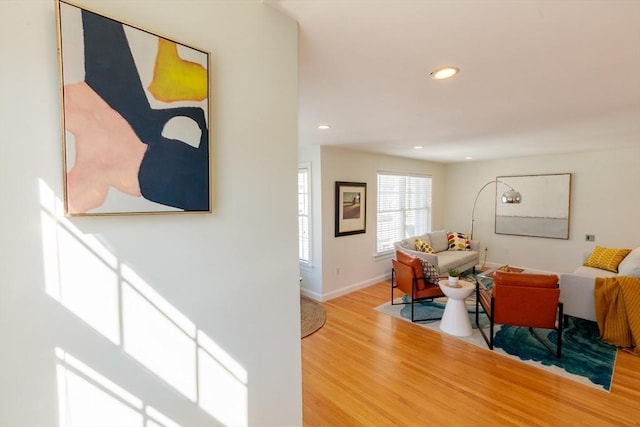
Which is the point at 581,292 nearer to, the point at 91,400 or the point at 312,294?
the point at 312,294

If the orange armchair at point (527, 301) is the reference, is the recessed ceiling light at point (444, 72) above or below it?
above

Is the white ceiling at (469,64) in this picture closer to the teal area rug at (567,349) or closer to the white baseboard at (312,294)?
the teal area rug at (567,349)

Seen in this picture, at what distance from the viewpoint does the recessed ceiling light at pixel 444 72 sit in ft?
5.98

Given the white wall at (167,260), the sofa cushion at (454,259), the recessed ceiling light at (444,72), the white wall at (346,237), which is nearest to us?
the white wall at (167,260)

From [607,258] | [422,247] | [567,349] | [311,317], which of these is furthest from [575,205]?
[311,317]

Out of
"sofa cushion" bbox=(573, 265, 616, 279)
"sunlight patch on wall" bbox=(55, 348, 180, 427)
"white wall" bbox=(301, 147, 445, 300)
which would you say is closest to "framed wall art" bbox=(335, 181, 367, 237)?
"white wall" bbox=(301, 147, 445, 300)

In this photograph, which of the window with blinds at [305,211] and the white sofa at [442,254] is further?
the white sofa at [442,254]

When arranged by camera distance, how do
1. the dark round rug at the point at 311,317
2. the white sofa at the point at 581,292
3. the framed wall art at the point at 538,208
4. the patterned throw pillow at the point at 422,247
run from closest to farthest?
1. the white sofa at the point at 581,292
2. the dark round rug at the point at 311,317
3. the patterned throw pillow at the point at 422,247
4. the framed wall art at the point at 538,208

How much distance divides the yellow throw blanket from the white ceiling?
1695 millimetres

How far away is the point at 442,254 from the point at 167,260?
5466mm

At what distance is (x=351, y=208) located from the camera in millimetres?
4953

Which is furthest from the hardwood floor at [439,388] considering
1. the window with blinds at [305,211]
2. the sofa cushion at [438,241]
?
the sofa cushion at [438,241]

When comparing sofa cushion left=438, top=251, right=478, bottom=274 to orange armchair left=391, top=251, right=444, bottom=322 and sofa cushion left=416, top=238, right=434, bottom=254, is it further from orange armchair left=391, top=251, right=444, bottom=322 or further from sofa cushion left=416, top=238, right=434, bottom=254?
orange armchair left=391, top=251, right=444, bottom=322

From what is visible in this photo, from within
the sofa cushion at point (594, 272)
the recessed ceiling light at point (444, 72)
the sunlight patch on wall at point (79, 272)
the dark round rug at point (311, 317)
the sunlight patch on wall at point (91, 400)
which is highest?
the recessed ceiling light at point (444, 72)
